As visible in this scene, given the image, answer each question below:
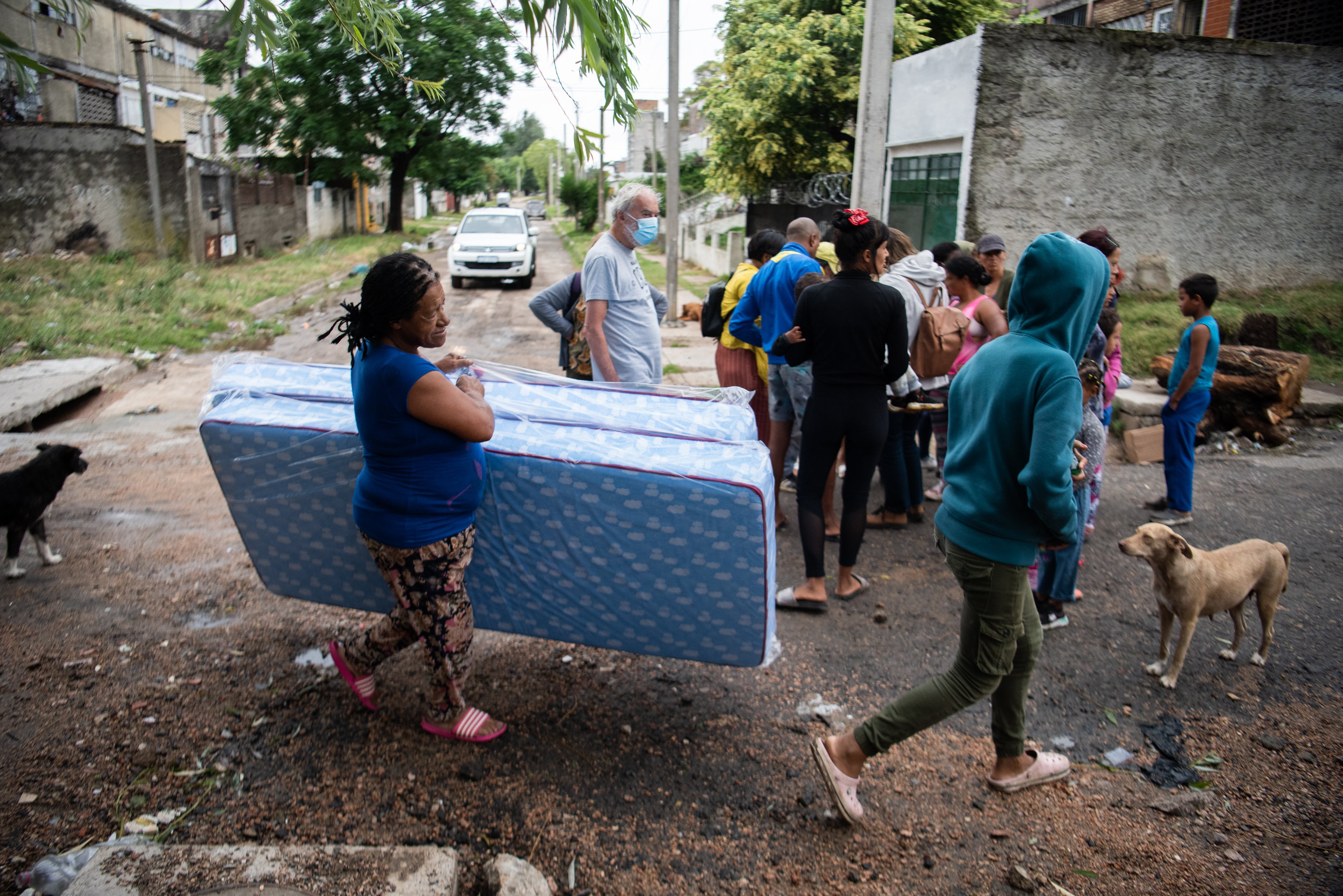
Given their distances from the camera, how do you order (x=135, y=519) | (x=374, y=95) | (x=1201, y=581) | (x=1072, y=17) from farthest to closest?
(x=374, y=95) < (x=1072, y=17) < (x=135, y=519) < (x=1201, y=581)

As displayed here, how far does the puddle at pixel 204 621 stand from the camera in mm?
3617

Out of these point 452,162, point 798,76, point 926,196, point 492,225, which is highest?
point 798,76

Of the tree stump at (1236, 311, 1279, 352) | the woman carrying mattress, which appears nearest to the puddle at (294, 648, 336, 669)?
the woman carrying mattress

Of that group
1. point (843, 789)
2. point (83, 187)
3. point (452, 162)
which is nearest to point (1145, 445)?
point (843, 789)

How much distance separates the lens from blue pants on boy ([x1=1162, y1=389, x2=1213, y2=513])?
197 inches

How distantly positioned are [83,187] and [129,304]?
6524mm

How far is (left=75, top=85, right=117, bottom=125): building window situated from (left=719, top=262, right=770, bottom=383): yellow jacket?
2581cm

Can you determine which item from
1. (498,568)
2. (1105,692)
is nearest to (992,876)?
(1105,692)

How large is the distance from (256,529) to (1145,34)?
37.0ft

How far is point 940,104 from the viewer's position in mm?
10758

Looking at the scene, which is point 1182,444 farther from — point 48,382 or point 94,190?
point 94,190

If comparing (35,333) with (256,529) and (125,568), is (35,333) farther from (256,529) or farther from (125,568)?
(256,529)

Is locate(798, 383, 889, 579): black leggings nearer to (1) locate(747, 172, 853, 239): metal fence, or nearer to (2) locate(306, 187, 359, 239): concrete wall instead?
(1) locate(747, 172, 853, 239): metal fence

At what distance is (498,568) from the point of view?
9.30ft
